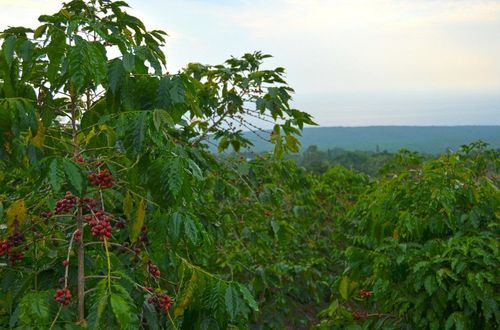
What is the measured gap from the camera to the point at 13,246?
2.41m

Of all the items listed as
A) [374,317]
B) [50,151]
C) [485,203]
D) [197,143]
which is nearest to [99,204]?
[50,151]

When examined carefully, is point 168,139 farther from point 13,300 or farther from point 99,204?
point 13,300

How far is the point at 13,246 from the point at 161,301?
2.44ft

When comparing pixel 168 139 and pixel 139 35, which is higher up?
pixel 139 35

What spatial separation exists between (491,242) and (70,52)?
10.4 feet

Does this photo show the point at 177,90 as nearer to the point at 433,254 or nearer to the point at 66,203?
the point at 66,203

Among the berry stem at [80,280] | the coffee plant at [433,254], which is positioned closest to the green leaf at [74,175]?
→ the berry stem at [80,280]

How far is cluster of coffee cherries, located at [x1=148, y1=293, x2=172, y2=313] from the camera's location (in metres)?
2.33

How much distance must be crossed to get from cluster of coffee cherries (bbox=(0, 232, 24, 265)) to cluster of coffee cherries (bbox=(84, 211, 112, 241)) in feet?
1.31

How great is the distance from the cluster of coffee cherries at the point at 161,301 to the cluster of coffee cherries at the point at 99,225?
0.39 metres

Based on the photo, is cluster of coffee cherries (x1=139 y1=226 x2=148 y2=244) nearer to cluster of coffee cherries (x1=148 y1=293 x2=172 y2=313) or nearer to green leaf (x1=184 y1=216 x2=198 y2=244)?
cluster of coffee cherries (x1=148 y1=293 x2=172 y2=313)

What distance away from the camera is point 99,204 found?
268cm

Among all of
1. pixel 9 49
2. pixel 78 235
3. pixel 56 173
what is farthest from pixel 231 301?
pixel 9 49

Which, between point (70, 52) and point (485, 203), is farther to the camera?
point (485, 203)
